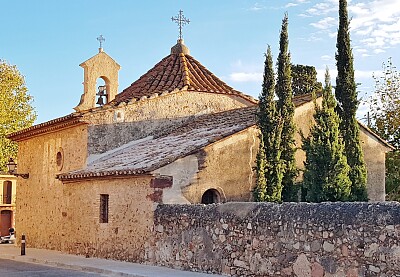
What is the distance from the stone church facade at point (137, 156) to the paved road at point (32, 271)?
1917mm

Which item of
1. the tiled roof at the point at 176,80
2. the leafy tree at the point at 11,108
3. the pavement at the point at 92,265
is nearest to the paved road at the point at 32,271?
the pavement at the point at 92,265

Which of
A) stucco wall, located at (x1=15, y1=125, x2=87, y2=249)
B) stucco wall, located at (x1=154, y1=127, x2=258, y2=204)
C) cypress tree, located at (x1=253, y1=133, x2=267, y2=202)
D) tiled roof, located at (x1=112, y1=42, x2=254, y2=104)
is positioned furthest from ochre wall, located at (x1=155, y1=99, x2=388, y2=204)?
tiled roof, located at (x1=112, y1=42, x2=254, y2=104)

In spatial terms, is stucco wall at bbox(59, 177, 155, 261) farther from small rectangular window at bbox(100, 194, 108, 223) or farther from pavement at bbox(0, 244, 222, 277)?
pavement at bbox(0, 244, 222, 277)

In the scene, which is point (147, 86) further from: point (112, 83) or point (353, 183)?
point (353, 183)

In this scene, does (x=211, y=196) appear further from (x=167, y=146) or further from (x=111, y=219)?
(x=111, y=219)

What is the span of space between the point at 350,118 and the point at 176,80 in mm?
8435

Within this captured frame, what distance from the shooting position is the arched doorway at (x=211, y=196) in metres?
16.9

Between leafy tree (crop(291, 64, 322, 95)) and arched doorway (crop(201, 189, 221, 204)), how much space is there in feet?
62.0

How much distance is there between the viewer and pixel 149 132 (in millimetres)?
20656

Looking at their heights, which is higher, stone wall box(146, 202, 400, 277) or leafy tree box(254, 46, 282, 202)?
leafy tree box(254, 46, 282, 202)

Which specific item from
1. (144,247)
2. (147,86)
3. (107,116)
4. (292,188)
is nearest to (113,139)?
(107,116)

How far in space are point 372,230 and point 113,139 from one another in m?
11.7

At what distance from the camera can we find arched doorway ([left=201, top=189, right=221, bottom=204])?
16938 mm

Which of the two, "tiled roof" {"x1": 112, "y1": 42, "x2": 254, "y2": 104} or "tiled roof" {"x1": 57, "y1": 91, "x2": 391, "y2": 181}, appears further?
"tiled roof" {"x1": 112, "y1": 42, "x2": 254, "y2": 104}
